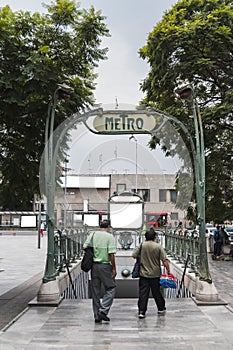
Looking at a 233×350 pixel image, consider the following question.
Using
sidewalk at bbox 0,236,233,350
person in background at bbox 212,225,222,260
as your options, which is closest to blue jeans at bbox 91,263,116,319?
sidewalk at bbox 0,236,233,350

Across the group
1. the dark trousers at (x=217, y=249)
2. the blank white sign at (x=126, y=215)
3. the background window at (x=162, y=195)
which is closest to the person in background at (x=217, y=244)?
the dark trousers at (x=217, y=249)

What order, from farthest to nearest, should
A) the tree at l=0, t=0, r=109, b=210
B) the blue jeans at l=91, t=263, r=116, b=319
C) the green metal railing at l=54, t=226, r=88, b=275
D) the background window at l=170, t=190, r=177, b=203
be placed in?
the background window at l=170, t=190, r=177, b=203 < the green metal railing at l=54, t=226, r=88, b=275 < the tree at l=0, t=0, r=109, b=210 < the blue jeans at l=91, t=263, r=116, b=319

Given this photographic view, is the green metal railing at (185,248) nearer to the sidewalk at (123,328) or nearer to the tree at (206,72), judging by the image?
the sidewalk at (123,328)

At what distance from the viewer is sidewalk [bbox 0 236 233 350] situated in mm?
6852

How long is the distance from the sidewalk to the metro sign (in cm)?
385

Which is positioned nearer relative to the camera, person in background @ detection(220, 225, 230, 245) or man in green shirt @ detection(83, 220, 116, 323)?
man in green shirt @ detection(83, 220, 116, 323)

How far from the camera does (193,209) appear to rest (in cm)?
2139

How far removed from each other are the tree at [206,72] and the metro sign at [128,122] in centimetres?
826

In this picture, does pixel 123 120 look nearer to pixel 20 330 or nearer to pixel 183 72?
pixel 20 330

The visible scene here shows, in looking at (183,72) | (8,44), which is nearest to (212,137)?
(183,72)

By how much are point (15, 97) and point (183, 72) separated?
10952mm

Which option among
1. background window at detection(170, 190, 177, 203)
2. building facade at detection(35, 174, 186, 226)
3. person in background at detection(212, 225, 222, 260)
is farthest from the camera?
person in background at detection(212, 225, 222, 260)

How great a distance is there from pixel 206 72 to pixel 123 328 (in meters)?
14.3

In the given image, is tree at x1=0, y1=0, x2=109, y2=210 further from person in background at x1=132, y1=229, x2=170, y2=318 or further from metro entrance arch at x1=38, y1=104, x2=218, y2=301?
person in background at x1=132, y1=229, x2=170, y2=318
